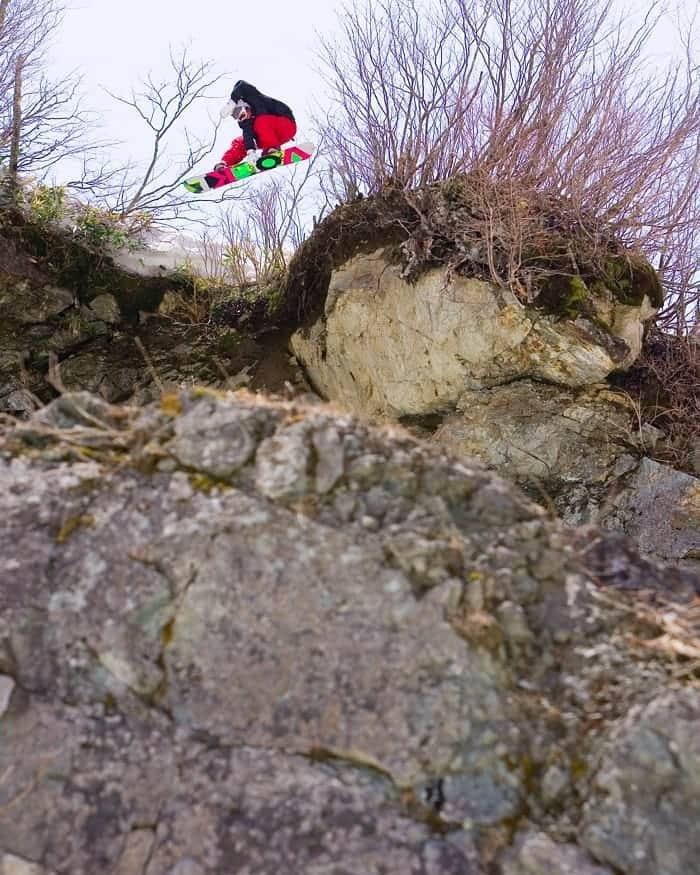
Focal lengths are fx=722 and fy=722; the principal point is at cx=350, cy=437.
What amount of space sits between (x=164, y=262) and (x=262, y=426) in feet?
20.9

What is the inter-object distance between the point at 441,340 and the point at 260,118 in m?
3.07

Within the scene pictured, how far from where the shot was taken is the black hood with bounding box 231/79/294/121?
7.41 meters

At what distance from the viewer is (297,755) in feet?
8.15

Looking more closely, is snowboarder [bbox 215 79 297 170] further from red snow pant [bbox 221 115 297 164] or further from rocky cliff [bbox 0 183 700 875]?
rocky cliff [bbox 0 183 700 875]

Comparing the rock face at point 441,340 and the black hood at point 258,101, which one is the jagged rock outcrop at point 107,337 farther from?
the black hood at point 258,101

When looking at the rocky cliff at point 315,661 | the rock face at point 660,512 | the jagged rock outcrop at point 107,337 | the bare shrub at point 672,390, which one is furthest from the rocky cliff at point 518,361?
the rocky cliff at point 315,661

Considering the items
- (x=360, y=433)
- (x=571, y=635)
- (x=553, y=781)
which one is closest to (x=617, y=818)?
(x=553, y=781)

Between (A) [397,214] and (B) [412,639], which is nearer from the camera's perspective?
(B) [412,639]

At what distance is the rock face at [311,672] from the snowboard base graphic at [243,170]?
18.1 feet

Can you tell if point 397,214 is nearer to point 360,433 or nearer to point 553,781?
point 360,433

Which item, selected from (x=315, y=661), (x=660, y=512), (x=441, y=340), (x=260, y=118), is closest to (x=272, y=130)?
(x=260, y=118)

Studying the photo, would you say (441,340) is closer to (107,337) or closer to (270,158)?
(270,158)

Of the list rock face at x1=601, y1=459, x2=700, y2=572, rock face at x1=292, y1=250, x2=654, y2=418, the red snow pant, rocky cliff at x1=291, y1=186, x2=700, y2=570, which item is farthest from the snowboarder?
rock face at x1=601, y1=459, x2=700, y2=572

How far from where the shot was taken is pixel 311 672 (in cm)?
255
